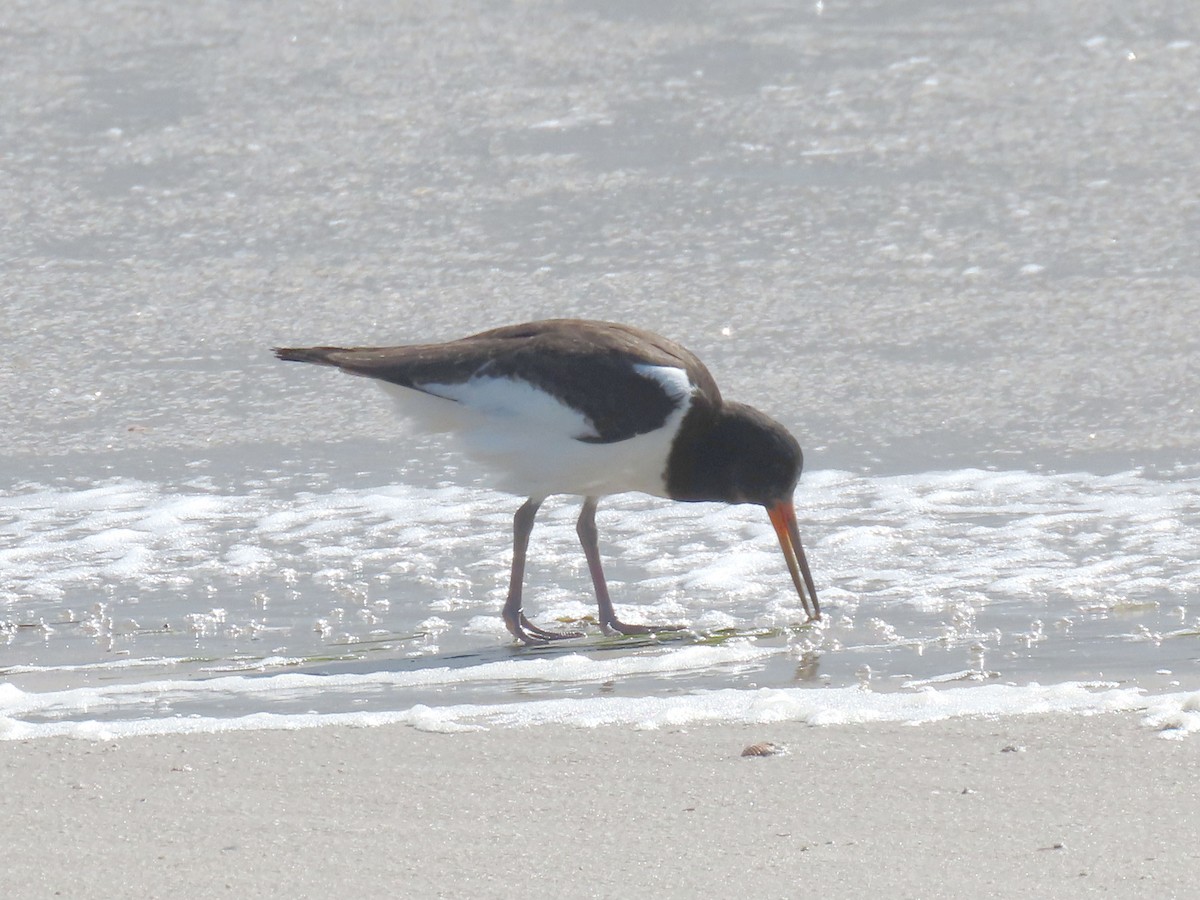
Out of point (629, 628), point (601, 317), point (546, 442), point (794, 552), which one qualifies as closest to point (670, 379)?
point (546, 442)

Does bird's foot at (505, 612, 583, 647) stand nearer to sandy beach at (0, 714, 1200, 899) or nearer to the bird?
the bird

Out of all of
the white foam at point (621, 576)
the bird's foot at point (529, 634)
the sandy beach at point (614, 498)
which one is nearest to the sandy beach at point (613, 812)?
the sandy beach at point (614, 498)

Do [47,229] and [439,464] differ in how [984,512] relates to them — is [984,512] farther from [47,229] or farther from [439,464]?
[47,229]

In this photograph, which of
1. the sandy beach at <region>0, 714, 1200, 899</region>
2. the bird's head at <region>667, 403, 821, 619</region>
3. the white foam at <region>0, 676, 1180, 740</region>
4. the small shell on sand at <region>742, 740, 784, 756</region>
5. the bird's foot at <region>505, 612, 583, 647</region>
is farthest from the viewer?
the bird's head at <region>667, 403, 821, 619</region>

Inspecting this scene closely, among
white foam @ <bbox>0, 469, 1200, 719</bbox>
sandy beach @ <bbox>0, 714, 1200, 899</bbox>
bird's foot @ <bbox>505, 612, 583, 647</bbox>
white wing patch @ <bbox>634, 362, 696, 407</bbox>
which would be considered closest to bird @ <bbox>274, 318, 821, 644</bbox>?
white wing patch @ <bbox>634, 362, 696, 407</bbox>

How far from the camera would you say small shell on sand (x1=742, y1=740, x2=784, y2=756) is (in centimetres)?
327

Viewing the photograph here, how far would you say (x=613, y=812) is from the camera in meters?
2.97

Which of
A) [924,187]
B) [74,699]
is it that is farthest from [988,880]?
[924,187]

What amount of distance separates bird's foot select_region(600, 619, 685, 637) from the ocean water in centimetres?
6

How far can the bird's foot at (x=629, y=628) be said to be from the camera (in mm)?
4535

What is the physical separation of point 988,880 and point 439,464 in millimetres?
3736

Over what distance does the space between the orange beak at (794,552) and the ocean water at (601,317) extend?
0.07 m

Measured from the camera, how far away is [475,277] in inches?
309

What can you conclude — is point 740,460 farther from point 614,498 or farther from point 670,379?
point 614,498
